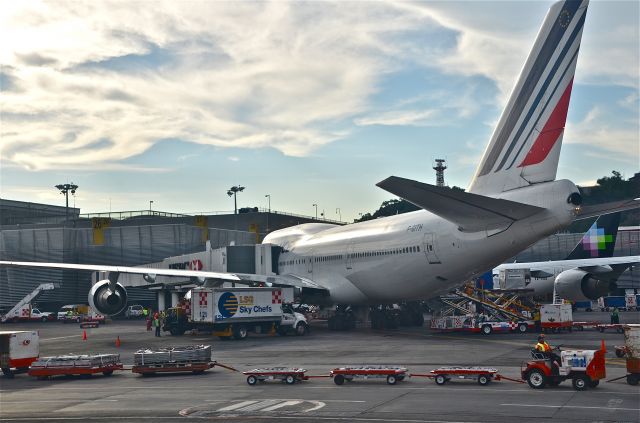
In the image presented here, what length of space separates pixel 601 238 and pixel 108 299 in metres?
41.7

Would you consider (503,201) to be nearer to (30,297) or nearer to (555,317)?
Result: (555,317)

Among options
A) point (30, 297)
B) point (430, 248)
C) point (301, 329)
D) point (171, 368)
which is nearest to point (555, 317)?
point (430, 248)

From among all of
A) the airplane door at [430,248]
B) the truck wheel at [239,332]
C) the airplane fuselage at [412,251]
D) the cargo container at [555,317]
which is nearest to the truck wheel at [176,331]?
the truck wheel at [239,332]

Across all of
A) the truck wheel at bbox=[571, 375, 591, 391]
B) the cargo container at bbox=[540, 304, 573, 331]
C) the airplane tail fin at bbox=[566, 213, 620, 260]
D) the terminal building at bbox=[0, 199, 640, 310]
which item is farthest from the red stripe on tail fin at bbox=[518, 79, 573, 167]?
the terminal building at bbox=[0, 199, 640, 310]

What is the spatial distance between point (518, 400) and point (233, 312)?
87.0 ft

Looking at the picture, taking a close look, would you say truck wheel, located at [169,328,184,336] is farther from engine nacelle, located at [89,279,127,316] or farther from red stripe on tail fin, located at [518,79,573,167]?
red stripe on tail fin, located at [518,79,573,167]

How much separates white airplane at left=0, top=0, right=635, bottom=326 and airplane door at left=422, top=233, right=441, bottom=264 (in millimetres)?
63

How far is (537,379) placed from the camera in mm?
23688

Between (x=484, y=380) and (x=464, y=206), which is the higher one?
(x=464, y=206)

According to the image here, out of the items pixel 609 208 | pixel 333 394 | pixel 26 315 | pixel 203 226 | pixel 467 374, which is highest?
pixel 203 226

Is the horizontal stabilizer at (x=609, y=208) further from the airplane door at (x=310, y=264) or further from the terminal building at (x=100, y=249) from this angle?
the terminal building at (x=100, y=249)

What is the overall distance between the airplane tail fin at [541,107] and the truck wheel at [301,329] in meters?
18.4

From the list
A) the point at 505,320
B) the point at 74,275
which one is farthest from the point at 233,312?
the point at 74,275

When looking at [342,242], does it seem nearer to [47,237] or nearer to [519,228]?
[519,228]
